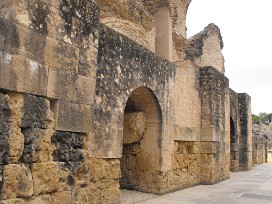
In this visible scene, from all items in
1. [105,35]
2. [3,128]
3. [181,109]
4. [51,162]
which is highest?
[105,35]

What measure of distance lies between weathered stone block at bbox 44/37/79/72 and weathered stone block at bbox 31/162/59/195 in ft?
4.13

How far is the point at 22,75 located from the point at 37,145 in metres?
0.85

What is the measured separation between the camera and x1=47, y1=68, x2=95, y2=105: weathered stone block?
12.7ft

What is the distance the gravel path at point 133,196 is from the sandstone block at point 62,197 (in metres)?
2.01

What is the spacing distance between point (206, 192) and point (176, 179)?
2.58 feet

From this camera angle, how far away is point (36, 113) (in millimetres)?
3658

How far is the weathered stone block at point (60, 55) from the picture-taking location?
382 cm

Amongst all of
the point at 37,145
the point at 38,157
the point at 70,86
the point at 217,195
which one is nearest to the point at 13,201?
the point at 38,157

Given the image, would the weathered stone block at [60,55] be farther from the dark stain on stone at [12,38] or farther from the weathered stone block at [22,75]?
the dark stain on stone at [12,38]

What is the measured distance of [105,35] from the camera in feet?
17.2

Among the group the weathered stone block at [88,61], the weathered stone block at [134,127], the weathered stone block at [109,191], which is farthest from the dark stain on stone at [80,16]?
the weathered stone block at [134,127]

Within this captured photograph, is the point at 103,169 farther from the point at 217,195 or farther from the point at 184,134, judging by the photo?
the point at 184,134

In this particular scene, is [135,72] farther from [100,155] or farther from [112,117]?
[100,155]

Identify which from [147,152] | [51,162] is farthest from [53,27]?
[147,152]
